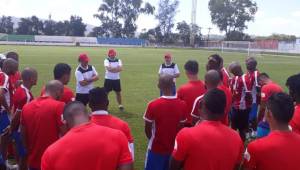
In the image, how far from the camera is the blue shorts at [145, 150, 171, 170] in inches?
249

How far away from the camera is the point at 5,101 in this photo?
7363 millimetres

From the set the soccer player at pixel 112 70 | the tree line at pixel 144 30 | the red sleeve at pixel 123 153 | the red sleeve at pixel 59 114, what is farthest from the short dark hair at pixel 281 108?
the tree line at pixel 144 30

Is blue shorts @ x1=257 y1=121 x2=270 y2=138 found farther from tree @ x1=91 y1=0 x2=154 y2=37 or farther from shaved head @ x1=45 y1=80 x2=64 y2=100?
tree @ x1=91 y1=0 x2=154 y2=37

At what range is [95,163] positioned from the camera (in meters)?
3.61

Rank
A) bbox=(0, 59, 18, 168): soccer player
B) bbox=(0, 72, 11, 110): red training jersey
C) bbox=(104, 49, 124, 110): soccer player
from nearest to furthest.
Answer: bbox=(0, 59, 18, 168): soccer player < bbox=(0, 72, 11, 110): red training jersey < bbox=(104, 49, 124, 110): soccer player

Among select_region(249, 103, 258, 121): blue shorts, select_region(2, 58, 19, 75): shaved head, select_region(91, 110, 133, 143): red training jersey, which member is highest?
select_region(2, 58, 19, 75): shaved head

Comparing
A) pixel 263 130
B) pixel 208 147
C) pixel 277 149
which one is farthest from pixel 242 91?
pixel 277 149

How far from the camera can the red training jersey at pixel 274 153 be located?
3893 millimetres

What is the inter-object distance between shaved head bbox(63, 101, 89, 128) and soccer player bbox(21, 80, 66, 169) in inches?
63.8

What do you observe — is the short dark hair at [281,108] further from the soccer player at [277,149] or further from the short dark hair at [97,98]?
the short dark hair at [97,98]

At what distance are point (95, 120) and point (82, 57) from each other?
6.79 meters

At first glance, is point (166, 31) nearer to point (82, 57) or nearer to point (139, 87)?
point (139, 87)

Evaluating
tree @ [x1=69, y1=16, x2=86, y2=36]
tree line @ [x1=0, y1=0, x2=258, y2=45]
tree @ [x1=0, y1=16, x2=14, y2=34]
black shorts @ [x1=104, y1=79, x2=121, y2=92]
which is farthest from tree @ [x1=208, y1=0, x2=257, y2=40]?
black shorts @ [x1=104, y1=79, x2=121, y2=92]

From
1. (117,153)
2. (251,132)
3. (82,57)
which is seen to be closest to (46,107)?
(117,153)
